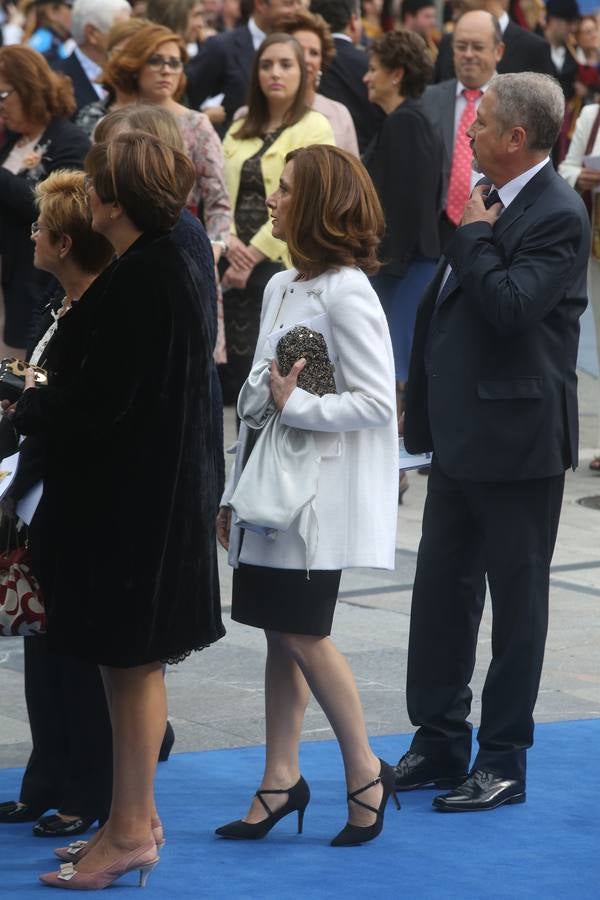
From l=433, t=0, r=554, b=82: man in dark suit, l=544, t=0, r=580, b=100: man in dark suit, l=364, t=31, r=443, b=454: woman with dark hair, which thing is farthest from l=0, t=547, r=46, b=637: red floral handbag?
l=544, t=0, r=580, b=100: man in dark suit

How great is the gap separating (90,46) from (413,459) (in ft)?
17.4

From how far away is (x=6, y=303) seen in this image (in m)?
7.32

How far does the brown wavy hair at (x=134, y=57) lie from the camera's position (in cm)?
746

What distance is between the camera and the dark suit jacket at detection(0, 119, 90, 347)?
7.16m

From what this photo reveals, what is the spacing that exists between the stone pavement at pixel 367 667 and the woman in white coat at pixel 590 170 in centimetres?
200

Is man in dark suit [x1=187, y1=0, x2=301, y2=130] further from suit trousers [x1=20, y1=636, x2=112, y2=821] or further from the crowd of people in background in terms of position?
suit trousers [x1=20, y1=636, x2=112, y2=821]

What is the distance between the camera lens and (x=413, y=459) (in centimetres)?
489

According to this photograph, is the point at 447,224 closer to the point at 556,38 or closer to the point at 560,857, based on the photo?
the point at 560,857

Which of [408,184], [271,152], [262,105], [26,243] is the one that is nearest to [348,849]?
[26,243]

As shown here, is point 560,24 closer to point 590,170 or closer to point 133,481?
point 590,170

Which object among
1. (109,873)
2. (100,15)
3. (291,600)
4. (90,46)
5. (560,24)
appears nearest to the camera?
(109,873)

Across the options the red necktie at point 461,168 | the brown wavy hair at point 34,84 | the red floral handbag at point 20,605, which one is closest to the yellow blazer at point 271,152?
the red necktie at point 461,168

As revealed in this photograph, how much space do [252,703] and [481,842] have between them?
1.39 m

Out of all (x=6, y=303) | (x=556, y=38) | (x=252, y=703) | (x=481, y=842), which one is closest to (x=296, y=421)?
(x=481, y=842)
